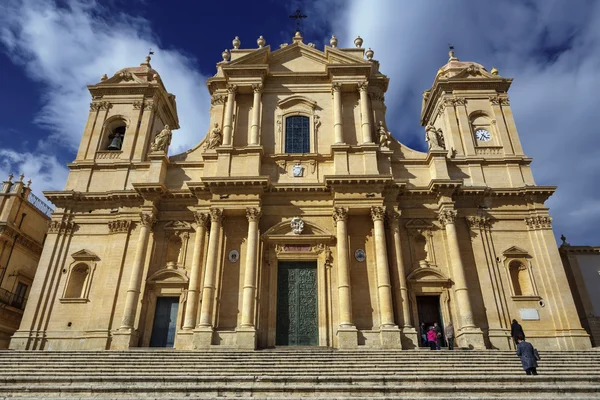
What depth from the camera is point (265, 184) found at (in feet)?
62.5

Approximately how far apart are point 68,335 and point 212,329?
6176mm

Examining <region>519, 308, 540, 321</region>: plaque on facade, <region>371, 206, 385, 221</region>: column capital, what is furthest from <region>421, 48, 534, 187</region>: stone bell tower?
<region>519, 308, 540, 321</region>: plaque on facade

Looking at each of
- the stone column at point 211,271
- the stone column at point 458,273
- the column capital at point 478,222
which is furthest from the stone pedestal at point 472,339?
the stone column at point 211,271

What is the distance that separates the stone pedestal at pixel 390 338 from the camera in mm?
16312

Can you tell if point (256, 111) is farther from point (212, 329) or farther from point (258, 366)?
point (258, 366)

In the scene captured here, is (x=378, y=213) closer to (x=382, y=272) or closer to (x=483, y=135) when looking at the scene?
(x=382, y=272)

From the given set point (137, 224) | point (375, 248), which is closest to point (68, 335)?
point (137, 224)

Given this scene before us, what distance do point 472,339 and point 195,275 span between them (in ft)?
36.0

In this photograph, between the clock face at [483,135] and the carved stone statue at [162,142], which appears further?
the clock face at [483,135]

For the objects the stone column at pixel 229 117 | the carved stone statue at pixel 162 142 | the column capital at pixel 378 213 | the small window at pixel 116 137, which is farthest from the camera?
the small window at pixel 116 137

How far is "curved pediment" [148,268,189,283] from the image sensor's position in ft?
61.6

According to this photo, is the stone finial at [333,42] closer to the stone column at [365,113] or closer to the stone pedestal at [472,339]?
the stone column at [365,113]

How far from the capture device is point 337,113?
837 inches

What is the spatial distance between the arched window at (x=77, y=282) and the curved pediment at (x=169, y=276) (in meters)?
3.10
